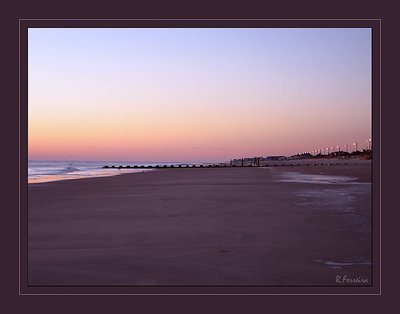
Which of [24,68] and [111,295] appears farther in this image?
[24,68]

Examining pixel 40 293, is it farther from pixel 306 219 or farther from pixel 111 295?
pixel 306 219

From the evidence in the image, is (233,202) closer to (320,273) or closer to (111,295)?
(320,273)

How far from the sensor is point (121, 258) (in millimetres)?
6109

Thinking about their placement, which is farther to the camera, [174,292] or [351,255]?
[351,255]

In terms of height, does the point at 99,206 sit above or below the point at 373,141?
below

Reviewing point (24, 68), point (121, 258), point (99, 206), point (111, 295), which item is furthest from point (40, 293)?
point (99, 206)

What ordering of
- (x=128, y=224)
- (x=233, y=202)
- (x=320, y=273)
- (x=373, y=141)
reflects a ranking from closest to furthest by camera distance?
(x=373, y=141) < (x=320, y=273) < (x=128, y=224) < (x=233, y=202)

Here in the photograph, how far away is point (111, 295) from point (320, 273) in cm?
278

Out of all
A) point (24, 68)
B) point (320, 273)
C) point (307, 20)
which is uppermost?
point (307, 20)

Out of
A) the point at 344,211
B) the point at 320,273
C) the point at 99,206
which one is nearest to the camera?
the point at 320,273

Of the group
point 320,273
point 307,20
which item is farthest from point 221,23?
point 320,273

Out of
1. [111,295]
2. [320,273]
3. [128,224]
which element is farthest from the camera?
[128,224]

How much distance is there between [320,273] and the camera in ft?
17.7

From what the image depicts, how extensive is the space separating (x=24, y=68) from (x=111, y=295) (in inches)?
104
